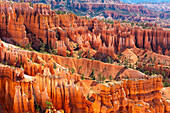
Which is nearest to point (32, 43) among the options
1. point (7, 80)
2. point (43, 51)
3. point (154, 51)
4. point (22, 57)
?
point (43, 51)

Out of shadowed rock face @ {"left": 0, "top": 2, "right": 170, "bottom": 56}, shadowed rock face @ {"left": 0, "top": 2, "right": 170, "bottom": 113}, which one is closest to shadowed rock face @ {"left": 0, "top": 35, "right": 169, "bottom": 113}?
shadowed rock face @ {"left": 0, "top": 2, "right": 170, "bottom": 113}

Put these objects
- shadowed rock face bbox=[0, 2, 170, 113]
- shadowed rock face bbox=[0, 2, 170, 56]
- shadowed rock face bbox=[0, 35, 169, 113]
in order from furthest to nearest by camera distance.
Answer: shadowed rock face bbox=[0, 2, 170, 56]
shadowed rock face bbox=[0, 2, 170, 113]
shadowed rock face bbox=[0, 35, 169, 113]

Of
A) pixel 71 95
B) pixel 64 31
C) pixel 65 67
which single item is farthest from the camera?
pixel 64 31

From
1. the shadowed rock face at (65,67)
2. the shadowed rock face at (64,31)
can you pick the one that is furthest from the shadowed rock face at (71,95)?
the shadowed rock face at (64,31)

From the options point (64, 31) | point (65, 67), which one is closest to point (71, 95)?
point (65, 67)

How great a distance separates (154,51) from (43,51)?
3973 centimetres

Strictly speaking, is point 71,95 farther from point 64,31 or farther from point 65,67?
point 64,31

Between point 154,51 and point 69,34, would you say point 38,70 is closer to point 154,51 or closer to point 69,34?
point 69,34

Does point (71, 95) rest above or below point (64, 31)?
below

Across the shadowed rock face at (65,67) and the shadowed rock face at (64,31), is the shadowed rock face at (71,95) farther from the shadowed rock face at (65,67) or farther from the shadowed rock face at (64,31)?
the shadowed rock face at (64,31)

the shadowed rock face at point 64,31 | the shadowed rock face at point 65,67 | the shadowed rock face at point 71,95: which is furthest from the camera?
the shadowed rock face at point 64,31

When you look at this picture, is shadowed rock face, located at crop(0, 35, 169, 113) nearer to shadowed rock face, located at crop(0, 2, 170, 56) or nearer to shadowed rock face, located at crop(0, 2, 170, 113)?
shadowed rock face, located at crop(0, 2, 170, 113)

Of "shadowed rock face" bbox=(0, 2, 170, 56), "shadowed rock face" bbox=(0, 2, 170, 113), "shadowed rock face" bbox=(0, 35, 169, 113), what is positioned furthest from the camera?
"shadowed rock face" bbox=(0, 2, 170, 56)

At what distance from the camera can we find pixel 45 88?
39.3 metres
